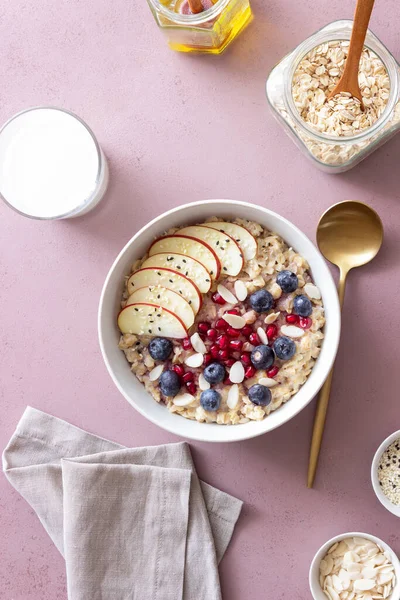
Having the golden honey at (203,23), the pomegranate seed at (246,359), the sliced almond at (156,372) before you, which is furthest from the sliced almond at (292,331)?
the golden honey at (203,23)

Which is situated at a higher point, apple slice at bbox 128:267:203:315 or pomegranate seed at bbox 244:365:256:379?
apple slice at bbox 128:267:203:315

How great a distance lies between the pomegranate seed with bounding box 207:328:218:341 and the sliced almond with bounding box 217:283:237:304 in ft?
0.27

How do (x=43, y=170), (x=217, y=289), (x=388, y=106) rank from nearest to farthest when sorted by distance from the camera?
1. (x=388, y=106)
2. (x=217, y=289)
3. (x=43, y=170)

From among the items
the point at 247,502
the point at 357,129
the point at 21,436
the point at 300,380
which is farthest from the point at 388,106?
the point at 21,436

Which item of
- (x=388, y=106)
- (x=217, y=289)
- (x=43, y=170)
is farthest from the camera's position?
(x=43, y=170)

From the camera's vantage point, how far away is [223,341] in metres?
1.78

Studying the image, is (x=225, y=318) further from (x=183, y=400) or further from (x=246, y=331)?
(x=183, y=400)

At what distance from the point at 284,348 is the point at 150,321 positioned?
34 centimetres

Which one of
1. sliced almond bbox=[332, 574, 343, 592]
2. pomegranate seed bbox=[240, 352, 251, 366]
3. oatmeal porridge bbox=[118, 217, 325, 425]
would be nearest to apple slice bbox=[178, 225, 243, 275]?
oatmeal porridge bbox=[118, 217, 325, 425]

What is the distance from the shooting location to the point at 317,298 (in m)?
1.79

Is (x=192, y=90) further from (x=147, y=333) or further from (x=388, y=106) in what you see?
(x=147, y=333)

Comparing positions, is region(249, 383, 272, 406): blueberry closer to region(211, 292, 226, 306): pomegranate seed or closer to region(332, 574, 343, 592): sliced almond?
region(211, 292, 226, 306): pomegranate seed

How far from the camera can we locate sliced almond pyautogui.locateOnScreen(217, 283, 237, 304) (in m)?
1.79

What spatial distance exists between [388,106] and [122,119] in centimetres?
72
